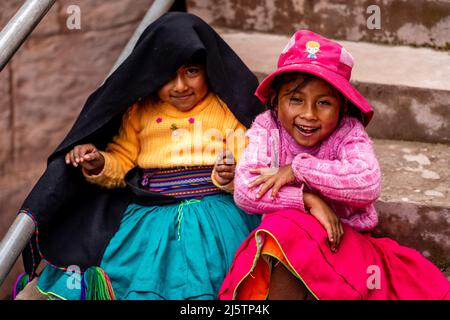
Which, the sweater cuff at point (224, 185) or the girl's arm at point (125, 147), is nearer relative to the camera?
the sweater cuff at point (224, 185)

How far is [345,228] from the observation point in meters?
2.01

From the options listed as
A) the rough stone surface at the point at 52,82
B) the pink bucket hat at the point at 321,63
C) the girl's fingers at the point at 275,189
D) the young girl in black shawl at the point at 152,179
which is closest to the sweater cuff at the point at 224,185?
the young girl in black shawl at the point at 152,179

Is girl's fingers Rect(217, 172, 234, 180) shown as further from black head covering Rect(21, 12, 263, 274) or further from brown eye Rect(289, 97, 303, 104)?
brown eye Rect(289, 97, 303, 104)

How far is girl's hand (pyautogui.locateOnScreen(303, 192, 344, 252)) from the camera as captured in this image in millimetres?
1923

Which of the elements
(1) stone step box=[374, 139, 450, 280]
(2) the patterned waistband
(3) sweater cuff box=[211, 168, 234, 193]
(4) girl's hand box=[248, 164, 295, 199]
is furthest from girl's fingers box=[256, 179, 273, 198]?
(1) stone step box=[374, 139, 450, 280]

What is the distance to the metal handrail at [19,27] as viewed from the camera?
2088 millimetres

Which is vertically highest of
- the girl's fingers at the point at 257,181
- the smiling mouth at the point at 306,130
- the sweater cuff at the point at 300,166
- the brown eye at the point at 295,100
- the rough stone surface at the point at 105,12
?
the rough stone surface at the point at 105,12

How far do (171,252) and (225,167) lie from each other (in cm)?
34

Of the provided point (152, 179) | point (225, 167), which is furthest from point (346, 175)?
point (152, 179)

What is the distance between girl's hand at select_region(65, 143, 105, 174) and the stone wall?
31.8 inches

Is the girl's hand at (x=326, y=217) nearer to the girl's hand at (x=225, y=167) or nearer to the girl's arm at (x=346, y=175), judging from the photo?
the girl's arm at (x=346, y=175)

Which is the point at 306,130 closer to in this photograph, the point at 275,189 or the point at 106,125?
the point at 275,189

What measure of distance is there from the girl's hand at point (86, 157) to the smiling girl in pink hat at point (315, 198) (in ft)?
1.75
